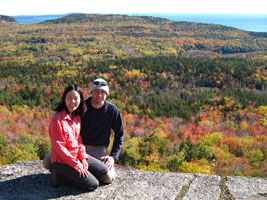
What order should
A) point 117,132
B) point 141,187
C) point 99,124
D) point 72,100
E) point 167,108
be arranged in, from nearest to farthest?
1. point 72,100
2. point 141,187
3. point 99,124
4. point 117,132
5. point 167,108

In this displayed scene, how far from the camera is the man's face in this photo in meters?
6.08

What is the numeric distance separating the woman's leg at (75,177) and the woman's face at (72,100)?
1.30 metres

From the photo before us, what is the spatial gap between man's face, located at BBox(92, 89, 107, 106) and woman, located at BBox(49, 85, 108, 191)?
0.37 m

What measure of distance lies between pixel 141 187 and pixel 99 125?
1.78m

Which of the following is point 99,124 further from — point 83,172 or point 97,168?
point 83,172

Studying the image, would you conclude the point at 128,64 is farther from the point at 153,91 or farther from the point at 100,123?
the point at 100,123

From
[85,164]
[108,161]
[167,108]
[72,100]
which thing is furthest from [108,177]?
[167,108]

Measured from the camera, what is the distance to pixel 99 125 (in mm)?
Answer: 6410

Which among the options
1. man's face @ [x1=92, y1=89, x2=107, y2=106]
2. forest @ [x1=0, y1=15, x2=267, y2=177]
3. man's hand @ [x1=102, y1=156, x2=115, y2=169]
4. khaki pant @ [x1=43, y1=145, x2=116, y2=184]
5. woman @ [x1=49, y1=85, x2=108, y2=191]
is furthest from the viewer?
forest @ [x1=0, y1=15, x2=267, y2=177]

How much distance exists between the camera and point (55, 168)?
19.1 ft

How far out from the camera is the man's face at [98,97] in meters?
6.08

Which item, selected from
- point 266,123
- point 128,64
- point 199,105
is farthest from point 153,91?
point 266,123

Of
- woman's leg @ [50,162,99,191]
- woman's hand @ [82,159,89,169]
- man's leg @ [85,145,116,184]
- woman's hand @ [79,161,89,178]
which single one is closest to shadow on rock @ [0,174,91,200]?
woman's leg @ [50,162,99,191]

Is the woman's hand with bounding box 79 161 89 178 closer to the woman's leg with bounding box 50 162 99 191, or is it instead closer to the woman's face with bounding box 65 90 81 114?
the woman's leg with bounding box 50 162 99 191
